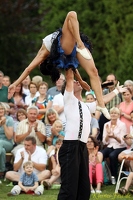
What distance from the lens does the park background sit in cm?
2580

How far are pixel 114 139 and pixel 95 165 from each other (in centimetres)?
76

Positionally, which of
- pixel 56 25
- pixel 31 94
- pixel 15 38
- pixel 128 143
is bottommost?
pixel 128 143

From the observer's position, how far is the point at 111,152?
1164 centimetres

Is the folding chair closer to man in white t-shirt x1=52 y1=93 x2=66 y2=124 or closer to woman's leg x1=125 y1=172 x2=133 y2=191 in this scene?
woman's leg x1=125 y1=172 x2=133 y2=191

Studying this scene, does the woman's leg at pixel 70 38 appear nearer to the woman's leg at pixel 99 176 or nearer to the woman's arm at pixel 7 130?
the woman's leg at pixel 99 176

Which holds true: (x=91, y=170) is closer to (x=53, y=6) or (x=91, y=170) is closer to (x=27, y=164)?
(x=27, y=164)

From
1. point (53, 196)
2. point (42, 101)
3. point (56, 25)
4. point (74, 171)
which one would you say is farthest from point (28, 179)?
point (56, 25)

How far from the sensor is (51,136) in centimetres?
1180

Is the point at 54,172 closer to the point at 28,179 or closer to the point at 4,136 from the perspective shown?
the point at 28,179

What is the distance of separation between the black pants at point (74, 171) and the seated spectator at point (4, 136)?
4.39 m

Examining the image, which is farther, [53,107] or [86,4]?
[86,4]

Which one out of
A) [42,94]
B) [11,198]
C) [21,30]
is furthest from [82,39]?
[21,30]

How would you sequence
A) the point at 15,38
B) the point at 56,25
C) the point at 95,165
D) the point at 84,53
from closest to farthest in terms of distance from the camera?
the point at 84,53
the point at 95,165
the point at 15,38
the point at 56,25

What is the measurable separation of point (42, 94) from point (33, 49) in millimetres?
15244
